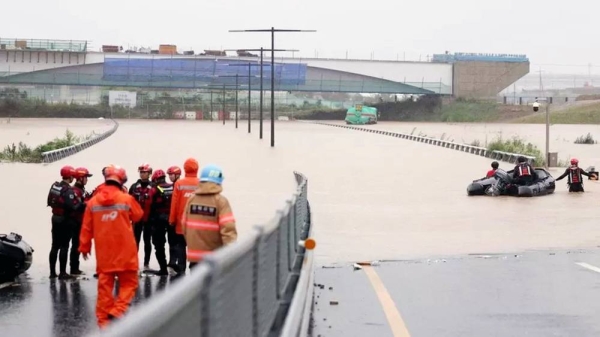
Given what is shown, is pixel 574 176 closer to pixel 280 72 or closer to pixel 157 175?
pixel 157 175

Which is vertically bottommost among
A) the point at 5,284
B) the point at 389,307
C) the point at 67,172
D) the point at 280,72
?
the point at 5,284

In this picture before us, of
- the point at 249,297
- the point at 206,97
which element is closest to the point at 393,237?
the point at 249,297

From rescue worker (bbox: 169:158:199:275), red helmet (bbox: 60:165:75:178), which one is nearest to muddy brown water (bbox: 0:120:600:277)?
red helmet (bbox: 60:165:75:178)

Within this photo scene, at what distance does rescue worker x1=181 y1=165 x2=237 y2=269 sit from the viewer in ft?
32.7

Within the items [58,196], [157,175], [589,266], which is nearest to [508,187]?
[589,266]

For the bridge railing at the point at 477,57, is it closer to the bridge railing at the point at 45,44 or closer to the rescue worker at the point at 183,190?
the bridge railing at the point at 45,44

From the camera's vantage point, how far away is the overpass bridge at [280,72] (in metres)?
139

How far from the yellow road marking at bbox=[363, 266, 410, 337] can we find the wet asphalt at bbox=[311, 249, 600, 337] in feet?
0.20

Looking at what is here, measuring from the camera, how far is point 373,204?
29922 millimetres

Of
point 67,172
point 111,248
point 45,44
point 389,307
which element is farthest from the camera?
point 45,44

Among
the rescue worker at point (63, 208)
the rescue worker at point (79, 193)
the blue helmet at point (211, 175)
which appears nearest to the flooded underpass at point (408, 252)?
the rescue worker at point (63, 208)

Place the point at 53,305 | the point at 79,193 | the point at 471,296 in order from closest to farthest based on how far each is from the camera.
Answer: the point at 53,305 < the point at 471,296 < the point at 79,193

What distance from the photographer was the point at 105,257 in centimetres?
→ 1043

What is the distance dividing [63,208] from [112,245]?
4.31 metres
